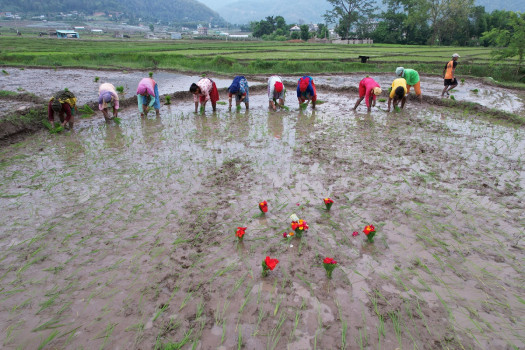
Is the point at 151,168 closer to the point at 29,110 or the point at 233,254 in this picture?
the point at 233,254

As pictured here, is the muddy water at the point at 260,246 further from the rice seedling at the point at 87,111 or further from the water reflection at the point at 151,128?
the rice seedling at the point at 87,111

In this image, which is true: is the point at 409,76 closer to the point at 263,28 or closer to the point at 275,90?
the point at 275,90

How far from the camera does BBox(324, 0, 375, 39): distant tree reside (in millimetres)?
45094

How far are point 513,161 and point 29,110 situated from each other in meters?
9.94

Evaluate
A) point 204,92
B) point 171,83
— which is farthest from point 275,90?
point 171,83

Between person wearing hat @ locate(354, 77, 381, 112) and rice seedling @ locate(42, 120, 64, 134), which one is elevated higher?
person wearing hat @ locate(354, 77, 381, 112)

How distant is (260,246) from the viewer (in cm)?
308

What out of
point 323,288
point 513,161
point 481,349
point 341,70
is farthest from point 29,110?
point 341,70

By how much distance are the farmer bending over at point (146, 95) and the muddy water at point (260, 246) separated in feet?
7.21

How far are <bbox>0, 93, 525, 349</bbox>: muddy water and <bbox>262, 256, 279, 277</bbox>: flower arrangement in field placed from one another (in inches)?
3.5

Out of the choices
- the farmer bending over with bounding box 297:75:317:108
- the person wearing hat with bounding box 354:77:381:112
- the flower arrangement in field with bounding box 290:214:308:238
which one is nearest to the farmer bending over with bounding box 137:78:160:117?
the farmer bending over with bounding box 297:75:317:108

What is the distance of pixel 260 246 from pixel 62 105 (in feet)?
19.2

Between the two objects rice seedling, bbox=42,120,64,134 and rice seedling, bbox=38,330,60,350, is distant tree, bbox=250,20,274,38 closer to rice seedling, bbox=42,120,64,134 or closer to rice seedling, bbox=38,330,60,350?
rice seedling, bbox=42,120,64,134

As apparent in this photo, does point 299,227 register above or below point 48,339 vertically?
above
